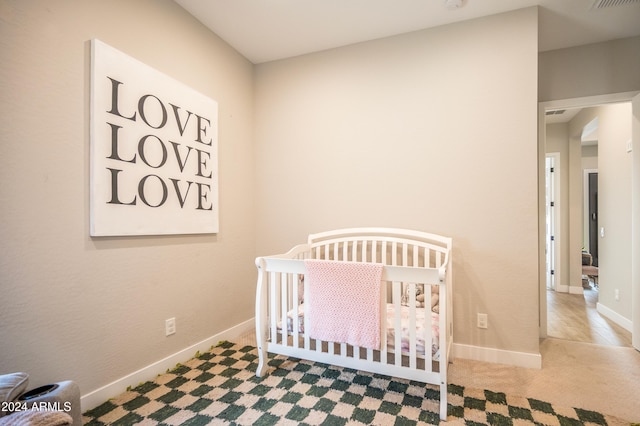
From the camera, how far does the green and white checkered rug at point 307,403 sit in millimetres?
1580

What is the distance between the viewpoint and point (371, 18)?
236 cm

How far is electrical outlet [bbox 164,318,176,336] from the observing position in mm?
2109

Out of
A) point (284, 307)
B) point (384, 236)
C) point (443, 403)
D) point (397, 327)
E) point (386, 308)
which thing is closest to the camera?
point (443, 403)

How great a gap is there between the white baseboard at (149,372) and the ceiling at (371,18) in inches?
96.4

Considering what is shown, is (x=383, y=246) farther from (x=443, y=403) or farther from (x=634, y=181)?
(x=634, y=181)

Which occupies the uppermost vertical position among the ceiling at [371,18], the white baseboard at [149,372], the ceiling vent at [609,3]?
the ceiling at [371,18]

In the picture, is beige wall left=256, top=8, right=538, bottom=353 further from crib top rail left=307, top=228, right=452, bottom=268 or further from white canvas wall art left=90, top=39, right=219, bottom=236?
white canvas wall art left=90, top=39, right=219, bottom=236

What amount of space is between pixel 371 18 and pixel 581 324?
11.4ft

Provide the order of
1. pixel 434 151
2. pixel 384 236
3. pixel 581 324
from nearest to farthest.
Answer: pixel 434 151 < pixel 384 236 < pixel 581 324

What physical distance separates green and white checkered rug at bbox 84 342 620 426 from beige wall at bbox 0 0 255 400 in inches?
9.7

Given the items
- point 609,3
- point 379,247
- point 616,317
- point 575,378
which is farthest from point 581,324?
point 609,3

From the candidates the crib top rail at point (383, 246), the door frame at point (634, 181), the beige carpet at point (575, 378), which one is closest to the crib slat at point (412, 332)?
the beige carpet at point (575, 378)

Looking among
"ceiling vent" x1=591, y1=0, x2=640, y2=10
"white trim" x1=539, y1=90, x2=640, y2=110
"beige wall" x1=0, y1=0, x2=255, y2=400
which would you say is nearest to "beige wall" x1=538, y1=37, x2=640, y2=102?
"white trim" x1=539, y1=90, x2=640, y2=110

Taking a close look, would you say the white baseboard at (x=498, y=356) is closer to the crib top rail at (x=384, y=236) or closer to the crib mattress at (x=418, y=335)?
the crib mattress at (x=418, y=335)
